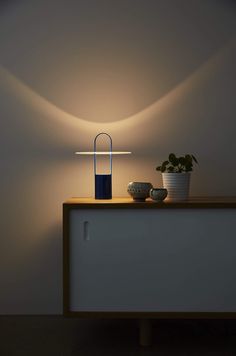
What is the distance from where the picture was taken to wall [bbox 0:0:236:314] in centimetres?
309

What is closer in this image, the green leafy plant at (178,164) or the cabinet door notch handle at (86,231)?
the cabinet door notch handle at (86,231)

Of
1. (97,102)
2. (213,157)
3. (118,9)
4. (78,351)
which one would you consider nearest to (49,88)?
(97,102)

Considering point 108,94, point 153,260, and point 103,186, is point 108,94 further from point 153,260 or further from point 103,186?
point 153,260

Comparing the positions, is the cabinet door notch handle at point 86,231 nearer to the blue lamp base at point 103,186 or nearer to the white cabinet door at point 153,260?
the white cabinet door at point 153,260

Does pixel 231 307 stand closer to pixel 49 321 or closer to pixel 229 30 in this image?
pixel 49 321

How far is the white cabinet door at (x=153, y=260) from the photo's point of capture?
261 cm

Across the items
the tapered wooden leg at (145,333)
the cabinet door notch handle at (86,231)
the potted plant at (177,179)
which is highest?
the potted plant at (177,179)

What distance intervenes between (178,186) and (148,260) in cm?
44

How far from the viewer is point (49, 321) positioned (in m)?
3.05

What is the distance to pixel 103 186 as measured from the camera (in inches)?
110

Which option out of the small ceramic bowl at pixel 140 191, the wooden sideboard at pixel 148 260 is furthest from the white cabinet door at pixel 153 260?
the small ceramic bowl at pixel 140 191

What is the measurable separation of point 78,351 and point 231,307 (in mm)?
833

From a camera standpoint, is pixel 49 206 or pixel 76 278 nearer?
pixel 76 278

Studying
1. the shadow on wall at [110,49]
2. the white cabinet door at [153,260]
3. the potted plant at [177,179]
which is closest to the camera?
the white cabinet door at [153,260]
